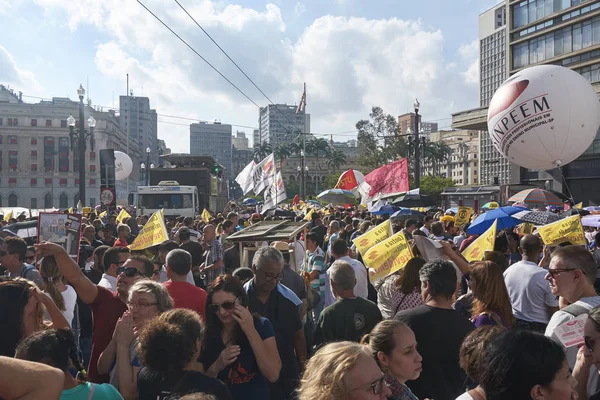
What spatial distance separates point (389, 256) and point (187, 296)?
2.55m

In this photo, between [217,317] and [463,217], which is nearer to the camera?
[217,317]

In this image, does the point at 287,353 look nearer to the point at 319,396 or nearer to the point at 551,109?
the point at 319,396

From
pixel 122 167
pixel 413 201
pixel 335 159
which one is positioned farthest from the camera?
pixel 335 159

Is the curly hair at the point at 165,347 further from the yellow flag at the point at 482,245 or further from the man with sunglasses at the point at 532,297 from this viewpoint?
the yellow flag at the point at 482,245

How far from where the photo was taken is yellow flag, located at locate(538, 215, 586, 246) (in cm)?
806

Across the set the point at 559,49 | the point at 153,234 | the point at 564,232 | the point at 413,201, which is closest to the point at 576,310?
the point at 564,232

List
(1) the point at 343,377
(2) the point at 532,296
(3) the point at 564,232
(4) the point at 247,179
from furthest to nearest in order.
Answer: (4) the point at 247,179 → (3) the point at 564,232 → (2) the point at 532,296 → (1) the point at 343,377

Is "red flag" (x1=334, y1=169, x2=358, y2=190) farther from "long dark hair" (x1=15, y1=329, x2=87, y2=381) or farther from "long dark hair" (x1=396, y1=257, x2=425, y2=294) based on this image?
"long dark hair" (x1=15, y1=329, x2=87, y2=381)

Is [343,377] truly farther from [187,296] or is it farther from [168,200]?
[168,200]

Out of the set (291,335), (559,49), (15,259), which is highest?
(559,49)

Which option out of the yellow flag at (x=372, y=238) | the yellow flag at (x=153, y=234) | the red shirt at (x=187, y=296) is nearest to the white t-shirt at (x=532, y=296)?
the yellow flag at (x=372, y=238)

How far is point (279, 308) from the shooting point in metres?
4.83

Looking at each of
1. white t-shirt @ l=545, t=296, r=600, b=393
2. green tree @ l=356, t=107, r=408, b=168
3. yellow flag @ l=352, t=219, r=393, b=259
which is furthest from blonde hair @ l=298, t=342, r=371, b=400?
green tree @ l=356, t=107, r=408, b=168

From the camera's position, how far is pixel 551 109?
1382cm
